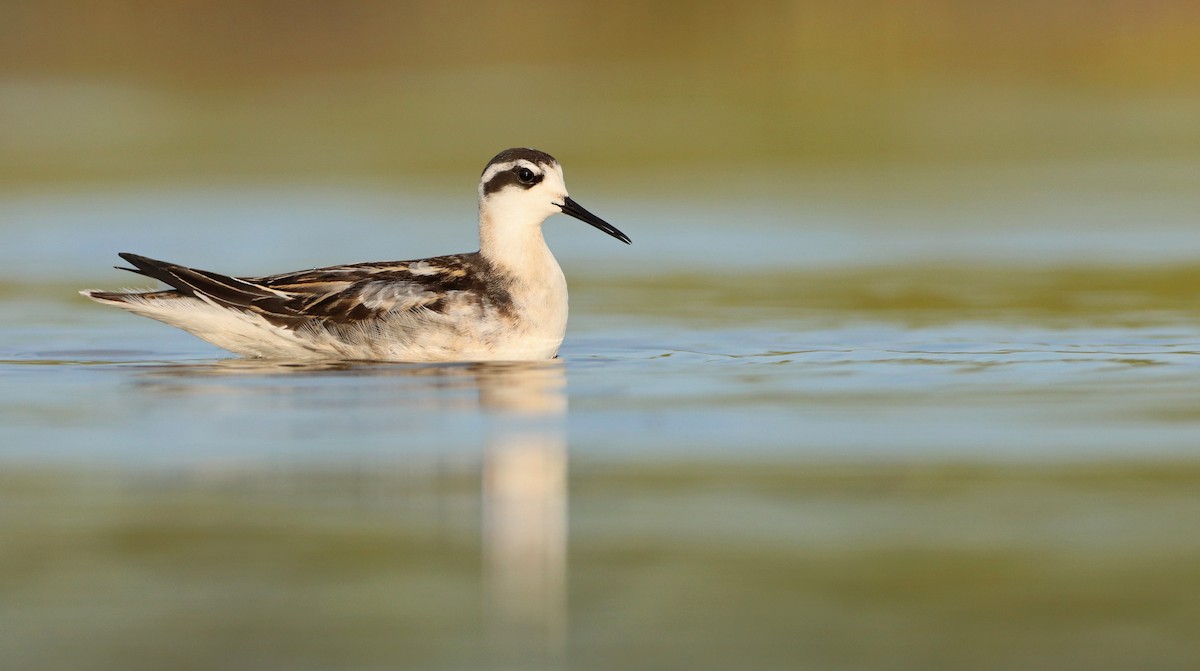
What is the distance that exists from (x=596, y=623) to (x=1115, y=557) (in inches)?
73.6

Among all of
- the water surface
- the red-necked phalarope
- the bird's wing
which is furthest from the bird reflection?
the bird's wing

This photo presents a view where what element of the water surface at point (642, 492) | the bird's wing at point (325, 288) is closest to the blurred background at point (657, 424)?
the water surface at point (642, 492)

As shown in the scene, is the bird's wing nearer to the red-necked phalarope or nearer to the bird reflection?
the red-necked phalarope

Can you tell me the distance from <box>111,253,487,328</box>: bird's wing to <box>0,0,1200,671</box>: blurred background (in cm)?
50

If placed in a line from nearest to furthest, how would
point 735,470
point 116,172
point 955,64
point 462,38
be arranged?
point 735,470 < point 116,172 < point 955,64 < point 462,38

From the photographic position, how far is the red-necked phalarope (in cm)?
1242

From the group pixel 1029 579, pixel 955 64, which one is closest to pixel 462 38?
pixel 955 64

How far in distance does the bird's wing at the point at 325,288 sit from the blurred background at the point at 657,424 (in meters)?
0.50

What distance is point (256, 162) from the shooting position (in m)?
27.4

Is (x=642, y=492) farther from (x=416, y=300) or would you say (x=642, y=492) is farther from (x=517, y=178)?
(x=517, y=178)

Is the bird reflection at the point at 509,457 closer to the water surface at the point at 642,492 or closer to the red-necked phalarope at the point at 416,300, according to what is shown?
the water surface at the point at 642,492

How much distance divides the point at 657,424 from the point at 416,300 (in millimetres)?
3022

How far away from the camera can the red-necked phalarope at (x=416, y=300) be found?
12422 mm

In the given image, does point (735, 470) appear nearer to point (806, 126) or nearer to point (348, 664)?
point (348, 664)
